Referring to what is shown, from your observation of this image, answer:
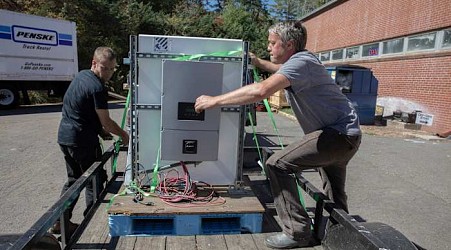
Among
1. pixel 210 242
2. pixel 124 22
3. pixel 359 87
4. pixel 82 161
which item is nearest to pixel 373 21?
pixel 359 87

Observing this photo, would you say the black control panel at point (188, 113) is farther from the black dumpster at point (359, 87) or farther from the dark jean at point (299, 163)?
the black dumpster at point (359, 87)

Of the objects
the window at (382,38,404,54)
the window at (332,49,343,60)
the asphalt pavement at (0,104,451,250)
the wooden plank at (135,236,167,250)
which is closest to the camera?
the wooden plank at (135,236,167,250)

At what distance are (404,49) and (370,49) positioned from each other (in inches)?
107

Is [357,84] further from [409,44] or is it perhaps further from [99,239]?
[99,239]

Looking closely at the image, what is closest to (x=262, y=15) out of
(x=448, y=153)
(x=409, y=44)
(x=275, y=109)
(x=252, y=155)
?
(x=275, y=109)

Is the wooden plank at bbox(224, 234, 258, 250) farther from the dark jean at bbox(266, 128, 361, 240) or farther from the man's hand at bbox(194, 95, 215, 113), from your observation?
the man's hand at bbox(194, 95, 215, 113)

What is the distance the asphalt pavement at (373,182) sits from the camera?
4.43 m

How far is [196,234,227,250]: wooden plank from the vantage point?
2605 millimetres

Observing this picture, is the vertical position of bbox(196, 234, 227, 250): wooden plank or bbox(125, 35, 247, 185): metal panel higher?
bbox(125, 35, 247, 185): metal panel

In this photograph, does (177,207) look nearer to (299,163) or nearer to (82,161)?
(299,163)

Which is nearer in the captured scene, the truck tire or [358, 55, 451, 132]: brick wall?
[358, 55, 451, 132]: brick wall

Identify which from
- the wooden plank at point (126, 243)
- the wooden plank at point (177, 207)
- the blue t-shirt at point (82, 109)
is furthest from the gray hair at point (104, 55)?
the wooden plank at point (126, 243)

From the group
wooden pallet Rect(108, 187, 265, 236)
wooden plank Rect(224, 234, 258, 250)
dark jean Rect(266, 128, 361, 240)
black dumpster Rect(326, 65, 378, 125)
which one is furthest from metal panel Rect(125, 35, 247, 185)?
black dumpster Rect(326, 65, 378, 125)

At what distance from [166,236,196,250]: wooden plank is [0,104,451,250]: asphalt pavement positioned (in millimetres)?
1164
